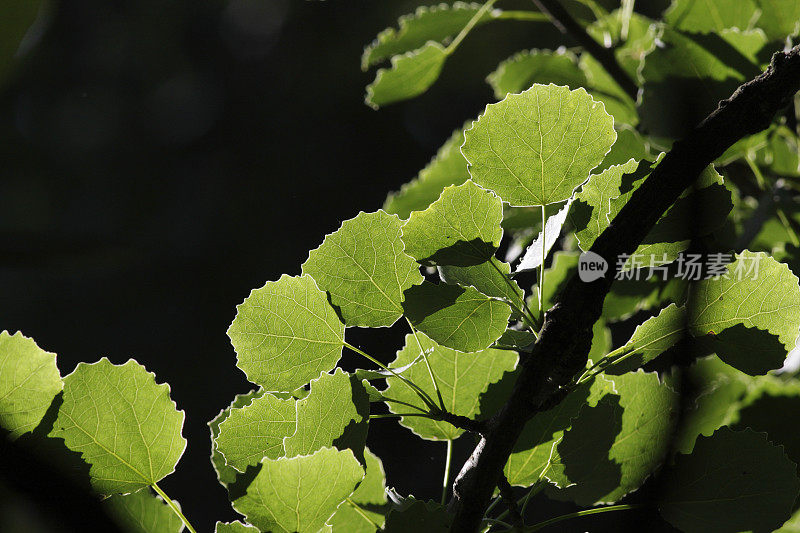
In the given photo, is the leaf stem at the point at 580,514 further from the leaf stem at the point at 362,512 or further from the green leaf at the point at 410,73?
the green leaf at the point at 410,73

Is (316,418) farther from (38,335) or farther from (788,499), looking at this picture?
(38,335)

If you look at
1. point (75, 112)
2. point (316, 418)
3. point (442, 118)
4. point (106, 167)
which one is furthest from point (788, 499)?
point (75, 112)

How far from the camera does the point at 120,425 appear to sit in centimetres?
37

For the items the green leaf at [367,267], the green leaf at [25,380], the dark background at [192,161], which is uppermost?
the green leaf at [25,380]

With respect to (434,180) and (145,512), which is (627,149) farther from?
(145,512)

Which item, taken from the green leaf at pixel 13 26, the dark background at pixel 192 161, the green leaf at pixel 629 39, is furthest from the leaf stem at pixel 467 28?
the dark background at pixel 192 161

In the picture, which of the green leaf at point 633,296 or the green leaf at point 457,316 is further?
the green leaf at point 633,296

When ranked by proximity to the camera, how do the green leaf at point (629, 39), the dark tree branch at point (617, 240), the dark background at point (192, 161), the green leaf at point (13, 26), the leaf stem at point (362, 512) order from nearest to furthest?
the green leaf at point (13, 26) → the dark tree branch at point (617, 240) → the leaf stem at point (362, 512) → the green leaf at point (629, 39) → the dark background at point (192, 161)

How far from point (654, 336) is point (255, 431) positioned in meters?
0.22

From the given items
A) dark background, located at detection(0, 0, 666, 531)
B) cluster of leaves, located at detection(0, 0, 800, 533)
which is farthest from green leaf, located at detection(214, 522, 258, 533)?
dark background, located at detection(0, 0, 666, 531)

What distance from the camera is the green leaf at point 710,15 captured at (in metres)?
0.64

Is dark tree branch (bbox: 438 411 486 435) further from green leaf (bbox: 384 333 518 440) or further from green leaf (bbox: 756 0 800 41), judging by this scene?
green leaf (bbox: 756 0 800 41)

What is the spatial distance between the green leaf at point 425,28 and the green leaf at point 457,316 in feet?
1.65

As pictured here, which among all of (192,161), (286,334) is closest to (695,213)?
(286,334)
